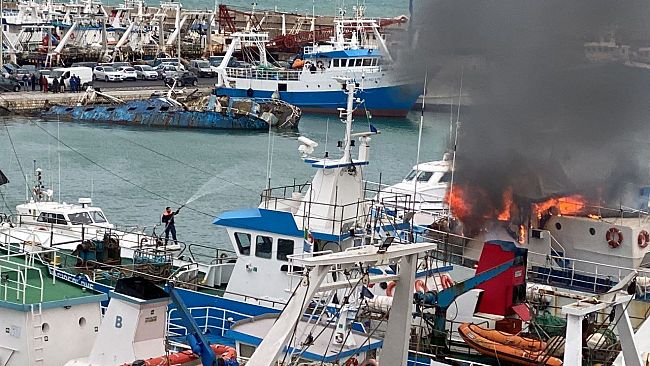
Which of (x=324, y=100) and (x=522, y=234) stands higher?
(x=522, y=234)

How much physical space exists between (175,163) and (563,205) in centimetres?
3485

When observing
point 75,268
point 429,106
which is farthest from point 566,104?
point 75,268

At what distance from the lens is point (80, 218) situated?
29.0m

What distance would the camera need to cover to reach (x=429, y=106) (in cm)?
2209

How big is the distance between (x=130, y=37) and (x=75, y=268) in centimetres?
7445

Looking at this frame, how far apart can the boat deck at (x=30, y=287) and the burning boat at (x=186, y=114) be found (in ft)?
142

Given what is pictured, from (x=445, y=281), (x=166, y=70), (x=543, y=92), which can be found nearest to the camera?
(x=543, y=92)

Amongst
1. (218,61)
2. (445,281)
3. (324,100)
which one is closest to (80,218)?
(445,281)

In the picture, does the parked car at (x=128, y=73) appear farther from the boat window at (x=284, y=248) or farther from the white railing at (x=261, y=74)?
the boat window at (x=284, y=248)

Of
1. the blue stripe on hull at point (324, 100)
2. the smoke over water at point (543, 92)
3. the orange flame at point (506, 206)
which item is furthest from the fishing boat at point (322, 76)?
the smoke over water at point (543, 92)

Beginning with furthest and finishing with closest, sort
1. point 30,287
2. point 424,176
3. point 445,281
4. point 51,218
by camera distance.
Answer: point 424,176, point 51,218, point 445,281, point 30,287

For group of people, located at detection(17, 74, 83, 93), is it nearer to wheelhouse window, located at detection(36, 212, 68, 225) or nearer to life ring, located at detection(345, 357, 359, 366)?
wheelhouse window, located at detection(36, 212, 68, 225)

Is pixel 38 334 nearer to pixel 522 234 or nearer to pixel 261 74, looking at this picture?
pixel 522 234

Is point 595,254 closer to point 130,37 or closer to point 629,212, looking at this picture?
point 629,212
